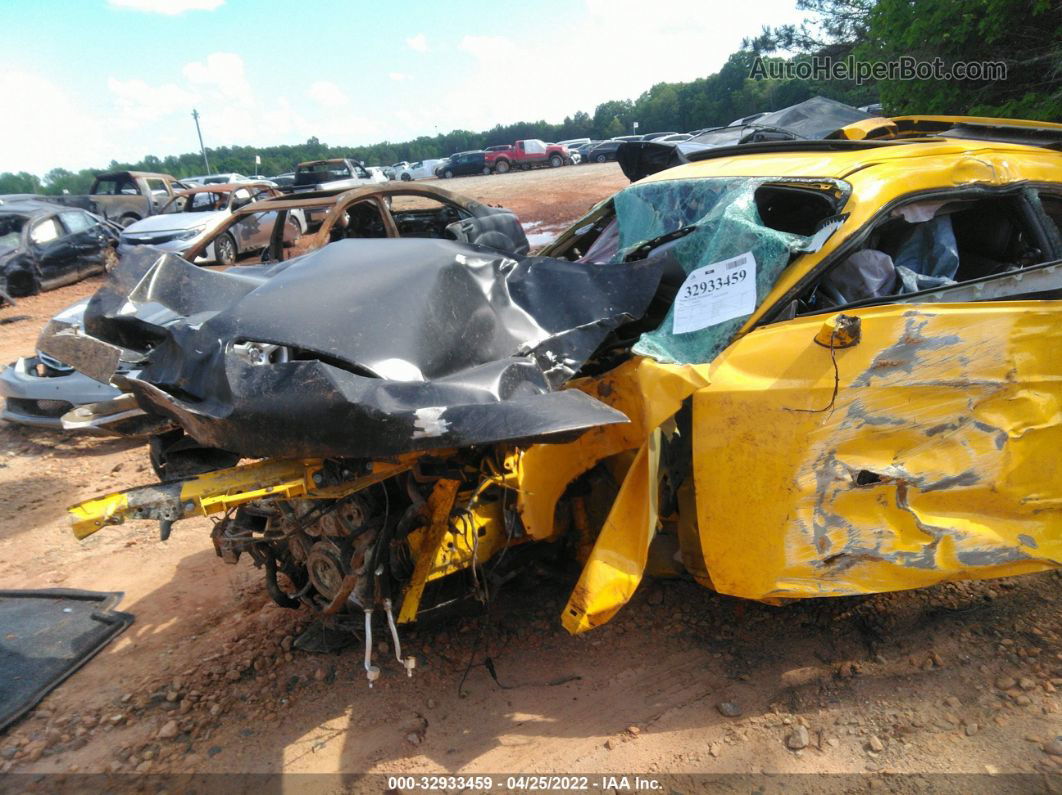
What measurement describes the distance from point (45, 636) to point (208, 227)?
9.60 metres

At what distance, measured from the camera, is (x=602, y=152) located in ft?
113

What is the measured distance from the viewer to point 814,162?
298cm

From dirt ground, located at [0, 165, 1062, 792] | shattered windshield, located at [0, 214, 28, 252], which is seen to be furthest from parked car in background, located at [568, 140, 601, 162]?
dirt ground, located at [0, 165, 1062, 792]

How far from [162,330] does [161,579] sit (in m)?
1.79

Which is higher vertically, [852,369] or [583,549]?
[852,369]

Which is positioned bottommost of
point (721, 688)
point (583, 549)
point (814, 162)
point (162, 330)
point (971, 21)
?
point (721, 688)

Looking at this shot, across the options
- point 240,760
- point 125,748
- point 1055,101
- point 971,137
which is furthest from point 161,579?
point 1055,101

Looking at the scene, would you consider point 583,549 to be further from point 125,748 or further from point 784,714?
point 125,748

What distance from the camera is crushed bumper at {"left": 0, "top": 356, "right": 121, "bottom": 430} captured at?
5.71m

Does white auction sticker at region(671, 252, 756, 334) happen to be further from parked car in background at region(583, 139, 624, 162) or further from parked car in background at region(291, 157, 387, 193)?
parked car in background at region(583, 139, 624, 162)

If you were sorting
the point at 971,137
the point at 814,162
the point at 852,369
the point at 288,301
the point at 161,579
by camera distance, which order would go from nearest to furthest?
the point at 852,369
the point at 288,301
the point at 814,162
the point at 161,579
the point at 971,137

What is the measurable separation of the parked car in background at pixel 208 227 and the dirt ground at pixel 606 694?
321 inches

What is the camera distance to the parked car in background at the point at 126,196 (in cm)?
1516

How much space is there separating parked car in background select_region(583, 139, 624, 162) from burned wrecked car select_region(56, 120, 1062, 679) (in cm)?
3258
